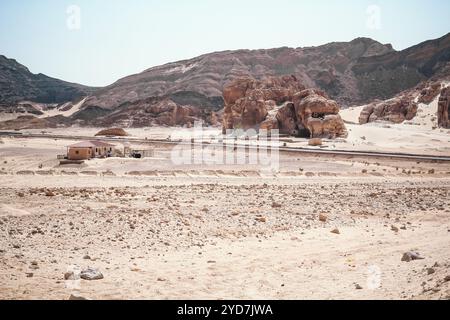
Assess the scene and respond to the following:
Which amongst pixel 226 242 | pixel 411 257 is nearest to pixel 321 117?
pixel 226 242

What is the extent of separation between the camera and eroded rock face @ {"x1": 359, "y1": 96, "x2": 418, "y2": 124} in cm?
7756

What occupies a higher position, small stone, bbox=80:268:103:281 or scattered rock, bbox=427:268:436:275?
scattered rock, bbox=427:268:436:275

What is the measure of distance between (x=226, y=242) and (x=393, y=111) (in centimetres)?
7707

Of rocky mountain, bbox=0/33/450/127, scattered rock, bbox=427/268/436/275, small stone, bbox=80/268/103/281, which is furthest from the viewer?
rocky mountain, bbox=0/33/450/127

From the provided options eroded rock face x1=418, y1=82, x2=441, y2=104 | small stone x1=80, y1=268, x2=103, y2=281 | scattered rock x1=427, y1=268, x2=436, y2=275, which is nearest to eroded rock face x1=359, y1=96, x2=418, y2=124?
eroded rock face x1=418, y1=82, x2=441, y2=104

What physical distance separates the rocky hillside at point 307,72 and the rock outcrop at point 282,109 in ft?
216

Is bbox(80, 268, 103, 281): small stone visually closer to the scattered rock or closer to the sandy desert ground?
the sandy desert ground

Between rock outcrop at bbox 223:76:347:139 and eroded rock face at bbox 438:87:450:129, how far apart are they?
20.8 meters

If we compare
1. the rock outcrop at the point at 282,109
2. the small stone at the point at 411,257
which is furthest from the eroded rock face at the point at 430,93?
the small stone at the point at 411,257

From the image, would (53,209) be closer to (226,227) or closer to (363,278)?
(226,227)

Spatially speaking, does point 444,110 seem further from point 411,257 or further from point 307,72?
point 307,72

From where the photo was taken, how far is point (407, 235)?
11.3m

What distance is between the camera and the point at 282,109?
64.8 meters

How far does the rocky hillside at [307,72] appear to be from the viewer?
468ft
